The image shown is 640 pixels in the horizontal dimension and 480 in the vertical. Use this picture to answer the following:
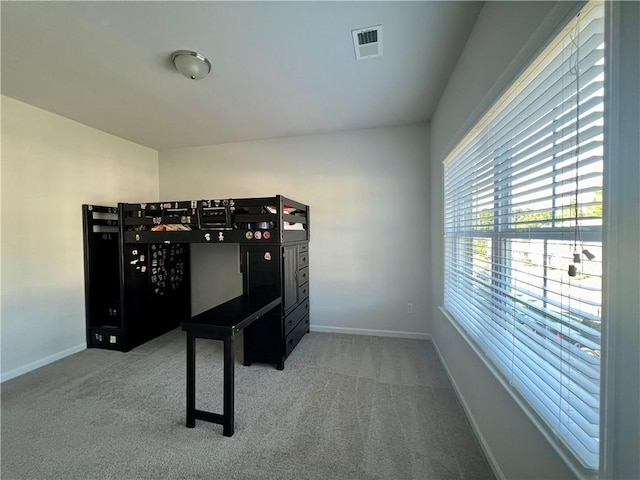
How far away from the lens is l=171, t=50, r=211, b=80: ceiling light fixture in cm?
176

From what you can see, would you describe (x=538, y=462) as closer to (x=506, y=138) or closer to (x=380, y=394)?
(x=380, y=394)

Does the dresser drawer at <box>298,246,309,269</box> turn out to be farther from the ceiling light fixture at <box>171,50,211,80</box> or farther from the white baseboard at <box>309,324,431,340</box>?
the ceiling light fixture at <box>171,50,211,80</box>

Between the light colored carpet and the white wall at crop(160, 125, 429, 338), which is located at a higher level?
the white wall at crop(160, 125, 429, 338)

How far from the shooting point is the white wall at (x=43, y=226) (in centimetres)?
227

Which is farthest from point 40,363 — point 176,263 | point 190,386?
point 190,386

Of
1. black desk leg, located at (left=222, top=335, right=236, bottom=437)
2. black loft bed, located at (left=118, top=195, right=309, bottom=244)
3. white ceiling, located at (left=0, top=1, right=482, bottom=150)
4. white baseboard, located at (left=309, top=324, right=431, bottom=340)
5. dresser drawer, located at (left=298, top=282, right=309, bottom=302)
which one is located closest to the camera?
white ceiling, located at (left=0, top=1, right=482, bottom=150)

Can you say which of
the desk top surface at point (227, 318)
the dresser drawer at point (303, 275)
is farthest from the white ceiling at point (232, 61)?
the desk top surface at point (227, 318)

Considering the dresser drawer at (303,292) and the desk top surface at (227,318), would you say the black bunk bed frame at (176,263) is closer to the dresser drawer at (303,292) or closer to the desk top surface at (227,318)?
the dresser drawer at (303,292)

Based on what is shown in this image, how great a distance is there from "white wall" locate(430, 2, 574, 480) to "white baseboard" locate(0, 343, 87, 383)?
3846 mm

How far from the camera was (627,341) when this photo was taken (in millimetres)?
611

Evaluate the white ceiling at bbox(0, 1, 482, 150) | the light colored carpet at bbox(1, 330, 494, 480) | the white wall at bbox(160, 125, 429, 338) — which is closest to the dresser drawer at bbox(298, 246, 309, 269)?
the white wall at bbox(160, 125, 429, 338)

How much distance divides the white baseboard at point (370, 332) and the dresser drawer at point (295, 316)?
1.02ft

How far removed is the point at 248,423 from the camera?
5.51 feet

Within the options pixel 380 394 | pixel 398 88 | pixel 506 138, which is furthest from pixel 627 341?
pixel 398 88
